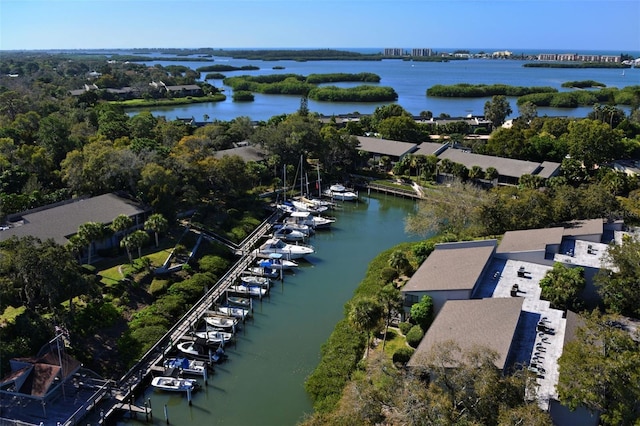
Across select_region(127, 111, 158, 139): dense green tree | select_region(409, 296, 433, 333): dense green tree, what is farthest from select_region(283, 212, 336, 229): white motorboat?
select_region(127, 111, 158, 139): dense green tree

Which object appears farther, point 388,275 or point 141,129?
point 141,129

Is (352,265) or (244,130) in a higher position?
(244,130)

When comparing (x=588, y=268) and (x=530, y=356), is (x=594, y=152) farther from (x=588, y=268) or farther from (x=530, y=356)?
(x=530, y=356)

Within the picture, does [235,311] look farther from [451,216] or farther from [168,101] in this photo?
[168,101]

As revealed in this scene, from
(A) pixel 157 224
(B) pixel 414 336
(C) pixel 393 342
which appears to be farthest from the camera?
(A) pixel 157 224

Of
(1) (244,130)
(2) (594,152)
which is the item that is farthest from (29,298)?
(2) (594,152)

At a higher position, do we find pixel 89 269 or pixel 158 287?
pixel 89 269

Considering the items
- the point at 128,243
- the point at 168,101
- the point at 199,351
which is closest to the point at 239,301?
the point at 199,351

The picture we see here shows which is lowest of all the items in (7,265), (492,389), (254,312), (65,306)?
(254,312)
